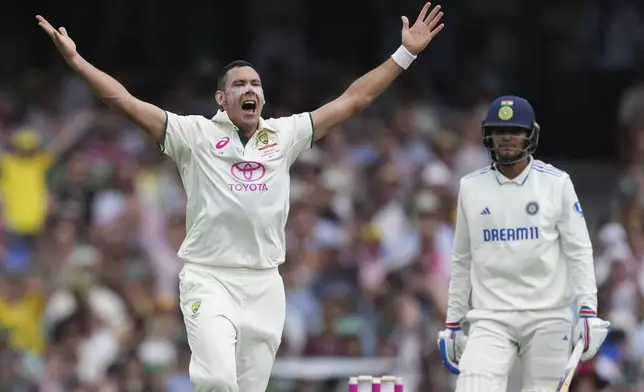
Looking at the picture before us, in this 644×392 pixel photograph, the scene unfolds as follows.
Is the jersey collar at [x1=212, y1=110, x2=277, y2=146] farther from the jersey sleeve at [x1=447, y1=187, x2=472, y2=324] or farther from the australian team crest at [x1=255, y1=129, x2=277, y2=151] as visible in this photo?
the jersey sleeve at [x1=447, y1=187, x2=472, y2=324]

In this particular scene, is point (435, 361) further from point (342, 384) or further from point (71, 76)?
point (71, 76)

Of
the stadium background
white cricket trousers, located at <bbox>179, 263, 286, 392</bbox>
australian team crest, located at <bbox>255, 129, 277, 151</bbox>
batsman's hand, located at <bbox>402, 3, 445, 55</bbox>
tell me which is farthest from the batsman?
the stadium background

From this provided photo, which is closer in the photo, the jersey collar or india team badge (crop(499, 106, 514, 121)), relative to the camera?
the jersey collar

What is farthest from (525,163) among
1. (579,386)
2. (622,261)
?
(622,261)

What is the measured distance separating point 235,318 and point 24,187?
23.5 feet

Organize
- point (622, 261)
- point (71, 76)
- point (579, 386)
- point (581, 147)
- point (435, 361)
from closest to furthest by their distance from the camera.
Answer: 1. point (579, 386)
2. point (435, 361)
3. point (622, 261)
4. point (71, 76)
5. point (581, 147)

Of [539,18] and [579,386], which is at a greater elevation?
[539,18]

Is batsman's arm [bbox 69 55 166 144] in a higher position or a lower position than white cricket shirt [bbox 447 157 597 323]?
higher

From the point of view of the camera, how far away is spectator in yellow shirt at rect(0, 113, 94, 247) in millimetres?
15891

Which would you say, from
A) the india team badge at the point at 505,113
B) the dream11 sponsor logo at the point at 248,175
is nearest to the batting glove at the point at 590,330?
the india team badge at the point at 505,113

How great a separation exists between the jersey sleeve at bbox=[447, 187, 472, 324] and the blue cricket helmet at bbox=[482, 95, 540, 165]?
385 mm

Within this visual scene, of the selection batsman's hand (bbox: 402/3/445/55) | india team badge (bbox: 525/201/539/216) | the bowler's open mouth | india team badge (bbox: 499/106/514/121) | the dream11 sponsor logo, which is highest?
batsman's hand (bbox: 402/3/445/55)

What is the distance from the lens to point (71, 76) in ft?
59.5

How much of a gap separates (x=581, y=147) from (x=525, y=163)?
31.5 feet
